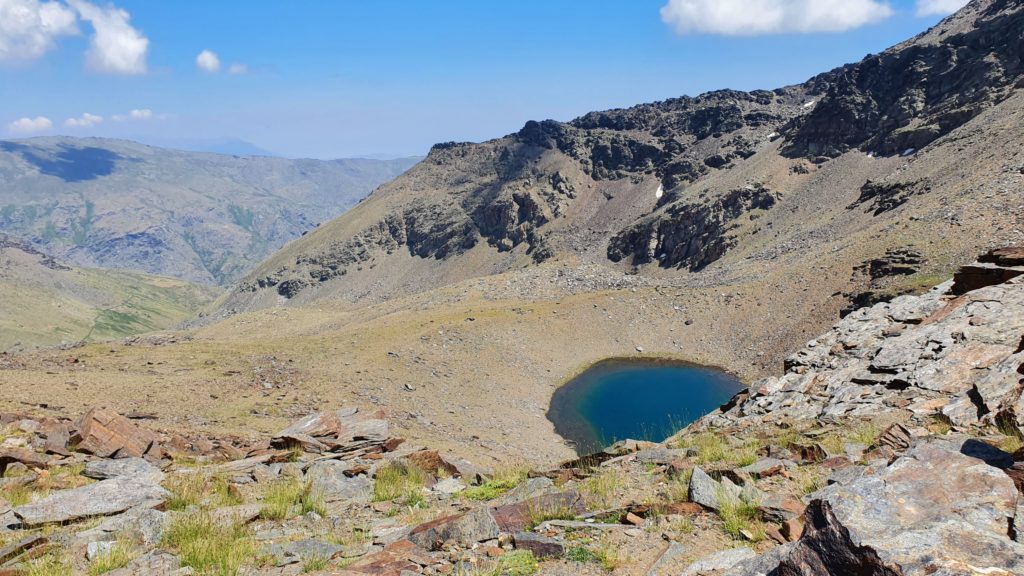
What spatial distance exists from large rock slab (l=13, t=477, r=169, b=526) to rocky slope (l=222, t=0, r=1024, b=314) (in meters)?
61.6

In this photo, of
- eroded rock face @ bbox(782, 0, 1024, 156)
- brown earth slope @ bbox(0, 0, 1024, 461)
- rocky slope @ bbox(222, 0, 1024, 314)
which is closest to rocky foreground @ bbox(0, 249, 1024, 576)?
brown earth slope @ bbox(0, 0, 1024, 461)

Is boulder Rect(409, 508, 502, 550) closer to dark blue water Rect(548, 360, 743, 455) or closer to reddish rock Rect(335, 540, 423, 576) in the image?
reddish rock Rect(335, 540, 423, 576)

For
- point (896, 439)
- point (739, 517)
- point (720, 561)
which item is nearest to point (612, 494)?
point (739, 517)

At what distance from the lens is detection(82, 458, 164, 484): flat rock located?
13656mm

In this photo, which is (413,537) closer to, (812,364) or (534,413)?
(812,364)

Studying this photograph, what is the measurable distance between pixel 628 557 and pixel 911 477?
370 cm

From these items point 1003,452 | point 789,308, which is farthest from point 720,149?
point 1003,452

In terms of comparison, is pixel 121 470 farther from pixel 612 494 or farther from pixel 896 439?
pixel 896 439

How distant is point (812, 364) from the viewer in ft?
75.6

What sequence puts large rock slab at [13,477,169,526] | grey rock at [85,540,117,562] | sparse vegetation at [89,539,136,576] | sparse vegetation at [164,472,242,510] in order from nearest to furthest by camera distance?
sparse vegetation at [89,539,136,576] → grey rock at [85,540,117,562] → large rock slab at [13,477,169,526] → sparse vegetation at [164,472,242,510]

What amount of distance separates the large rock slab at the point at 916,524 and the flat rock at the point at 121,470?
13933mm

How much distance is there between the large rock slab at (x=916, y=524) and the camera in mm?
4922

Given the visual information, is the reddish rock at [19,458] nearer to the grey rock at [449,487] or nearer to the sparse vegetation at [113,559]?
the sparse vegetation at [113,559]

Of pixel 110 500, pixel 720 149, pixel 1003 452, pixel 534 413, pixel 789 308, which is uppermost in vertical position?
pixel 720 149
